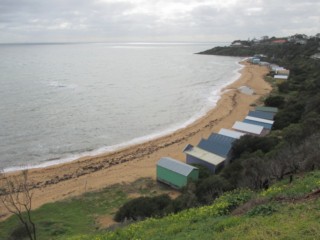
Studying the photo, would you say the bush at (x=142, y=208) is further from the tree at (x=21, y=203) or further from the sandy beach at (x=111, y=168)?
the sandy beach at (x=111, y=168)

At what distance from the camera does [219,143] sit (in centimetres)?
2711

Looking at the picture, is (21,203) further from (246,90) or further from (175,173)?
(246,90)

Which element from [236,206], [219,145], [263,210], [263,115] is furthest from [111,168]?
[263,210]

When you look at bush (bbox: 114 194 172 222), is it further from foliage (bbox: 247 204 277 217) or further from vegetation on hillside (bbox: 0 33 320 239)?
foliage (bbox: 247 204 277 217)

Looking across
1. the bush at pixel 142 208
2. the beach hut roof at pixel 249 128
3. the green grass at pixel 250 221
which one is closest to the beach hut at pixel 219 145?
the beach hut roof at pixel 249 128

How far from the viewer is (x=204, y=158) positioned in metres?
25.7

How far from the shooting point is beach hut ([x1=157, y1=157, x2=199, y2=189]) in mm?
22781

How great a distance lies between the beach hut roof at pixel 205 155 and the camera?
25.2 m

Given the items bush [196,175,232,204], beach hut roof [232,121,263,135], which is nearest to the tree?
bush [196,175,232,204]

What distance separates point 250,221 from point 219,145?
18.1 meters

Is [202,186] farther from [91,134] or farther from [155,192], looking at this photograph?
[91,134]

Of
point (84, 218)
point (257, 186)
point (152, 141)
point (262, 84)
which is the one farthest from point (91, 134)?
point (262, 84)

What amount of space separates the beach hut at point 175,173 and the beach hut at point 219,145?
398 cm

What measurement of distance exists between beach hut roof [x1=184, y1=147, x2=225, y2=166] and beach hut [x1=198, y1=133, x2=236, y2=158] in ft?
1.45
